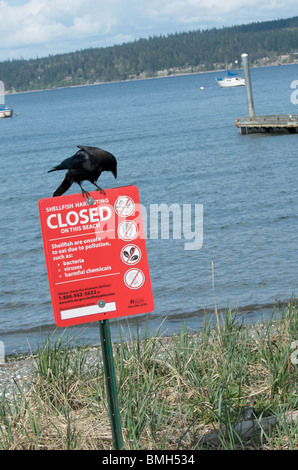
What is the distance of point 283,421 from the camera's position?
425 cm

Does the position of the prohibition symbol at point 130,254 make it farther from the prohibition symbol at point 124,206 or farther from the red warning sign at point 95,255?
the prohibition symbol at point 124,206

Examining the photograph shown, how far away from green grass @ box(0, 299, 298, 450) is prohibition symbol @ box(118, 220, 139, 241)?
1253 millimetres

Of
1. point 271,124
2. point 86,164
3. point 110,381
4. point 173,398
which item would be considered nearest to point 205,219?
point 173,398

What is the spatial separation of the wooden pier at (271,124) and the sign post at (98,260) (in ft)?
121

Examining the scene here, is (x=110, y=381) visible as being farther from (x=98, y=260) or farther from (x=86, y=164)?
(x=86, y=164)

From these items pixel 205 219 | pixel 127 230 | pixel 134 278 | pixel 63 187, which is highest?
pixel 63 187

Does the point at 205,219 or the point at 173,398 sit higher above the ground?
the point at 173,398

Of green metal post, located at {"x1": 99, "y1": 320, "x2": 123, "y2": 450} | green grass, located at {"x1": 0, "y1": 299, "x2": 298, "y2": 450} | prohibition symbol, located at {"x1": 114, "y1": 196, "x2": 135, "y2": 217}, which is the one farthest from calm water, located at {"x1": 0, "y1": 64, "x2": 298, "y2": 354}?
prohibition symbol, located at {"x1": 114, "y1": 196, "x2": 135, "y2": 217}

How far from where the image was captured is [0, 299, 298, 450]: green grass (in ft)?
13.9

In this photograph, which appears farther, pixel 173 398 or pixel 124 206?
pixel 173 398

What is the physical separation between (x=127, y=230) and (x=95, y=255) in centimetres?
25

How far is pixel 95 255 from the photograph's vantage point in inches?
145
